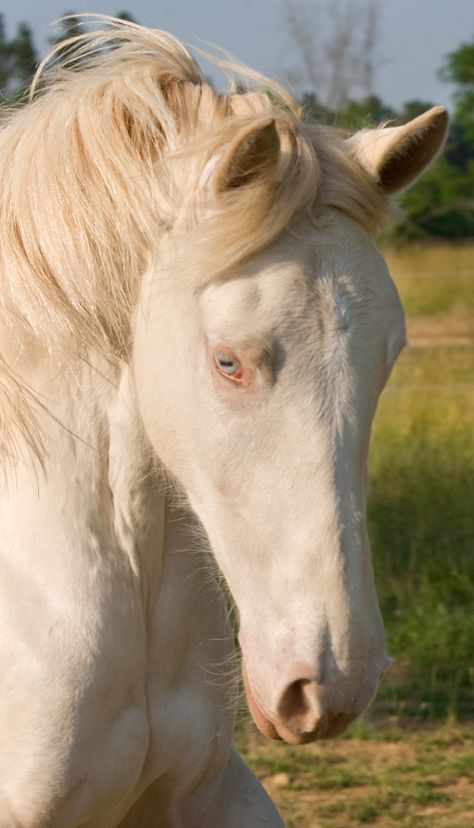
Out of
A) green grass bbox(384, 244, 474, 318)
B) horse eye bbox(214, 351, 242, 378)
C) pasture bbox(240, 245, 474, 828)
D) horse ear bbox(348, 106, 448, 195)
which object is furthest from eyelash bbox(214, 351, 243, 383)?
green grass bbox(384, 244, 474, 318)

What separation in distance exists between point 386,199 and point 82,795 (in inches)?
48.7

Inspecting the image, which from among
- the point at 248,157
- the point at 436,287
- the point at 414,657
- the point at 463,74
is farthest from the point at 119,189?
the point at 463,74

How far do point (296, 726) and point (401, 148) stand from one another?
3.42 ft

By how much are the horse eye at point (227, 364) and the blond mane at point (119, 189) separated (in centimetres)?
14

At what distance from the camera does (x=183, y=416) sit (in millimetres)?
2113

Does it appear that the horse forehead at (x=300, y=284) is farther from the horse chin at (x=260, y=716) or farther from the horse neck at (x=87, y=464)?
the horse chin at (x=260, y=716)

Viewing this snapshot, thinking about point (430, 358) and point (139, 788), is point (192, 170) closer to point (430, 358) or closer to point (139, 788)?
point (139, 788)

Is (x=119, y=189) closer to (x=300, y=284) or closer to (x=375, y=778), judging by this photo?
(x=300, y=284)

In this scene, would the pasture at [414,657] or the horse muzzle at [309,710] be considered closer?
the horse muzzle at [309,710]

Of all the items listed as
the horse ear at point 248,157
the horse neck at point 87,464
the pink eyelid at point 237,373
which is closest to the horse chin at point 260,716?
the horse neck at point 87,464

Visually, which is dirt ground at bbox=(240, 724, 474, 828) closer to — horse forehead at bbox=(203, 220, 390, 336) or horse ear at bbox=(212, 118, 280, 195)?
horse forehead at bbox=(203, 220, 390, 336)

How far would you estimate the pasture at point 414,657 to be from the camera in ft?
13.3

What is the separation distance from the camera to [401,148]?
86.6 inches

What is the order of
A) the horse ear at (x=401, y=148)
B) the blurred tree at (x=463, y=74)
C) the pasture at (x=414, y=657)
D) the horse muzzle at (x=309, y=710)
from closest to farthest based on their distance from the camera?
the horse muzzle at (x=309, y=710) → the horse ear at (x=401, y=148) → the pasture at (x=414, y=657) → the blurred tree at (x=463, y=74)
